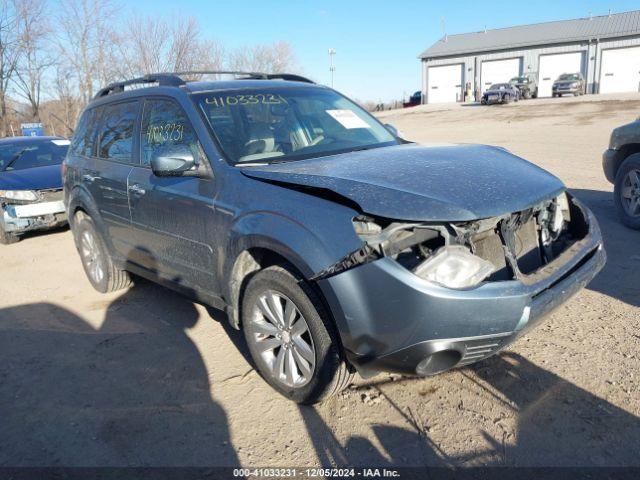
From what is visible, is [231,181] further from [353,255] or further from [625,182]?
[625,182]

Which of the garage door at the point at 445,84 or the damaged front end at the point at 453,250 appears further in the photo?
the garage door at the point at 445,84

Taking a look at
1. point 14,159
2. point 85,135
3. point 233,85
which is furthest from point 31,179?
point 233,85

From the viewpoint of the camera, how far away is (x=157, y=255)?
4.07m

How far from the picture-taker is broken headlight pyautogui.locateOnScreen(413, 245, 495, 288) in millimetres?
2479

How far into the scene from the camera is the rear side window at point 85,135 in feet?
16.6

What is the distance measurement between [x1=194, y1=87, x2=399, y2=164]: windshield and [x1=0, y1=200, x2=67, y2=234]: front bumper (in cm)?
506

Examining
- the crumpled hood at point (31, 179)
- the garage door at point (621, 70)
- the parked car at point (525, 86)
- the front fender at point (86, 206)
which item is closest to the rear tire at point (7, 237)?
the crumpled hood at point (31, 179)

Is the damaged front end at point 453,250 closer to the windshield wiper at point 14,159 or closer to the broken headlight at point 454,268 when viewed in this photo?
the broken headlight at point 454,268

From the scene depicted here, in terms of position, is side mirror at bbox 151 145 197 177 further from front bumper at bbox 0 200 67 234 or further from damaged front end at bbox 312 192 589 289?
front bumper at bbox 0 200 67 234

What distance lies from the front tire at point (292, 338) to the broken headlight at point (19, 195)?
586cm

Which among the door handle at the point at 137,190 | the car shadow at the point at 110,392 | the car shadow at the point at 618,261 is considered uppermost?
the door handle at the point at 137,190

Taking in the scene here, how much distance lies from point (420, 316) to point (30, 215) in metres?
7.07

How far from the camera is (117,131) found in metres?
4.59

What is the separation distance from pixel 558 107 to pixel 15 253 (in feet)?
88.7
